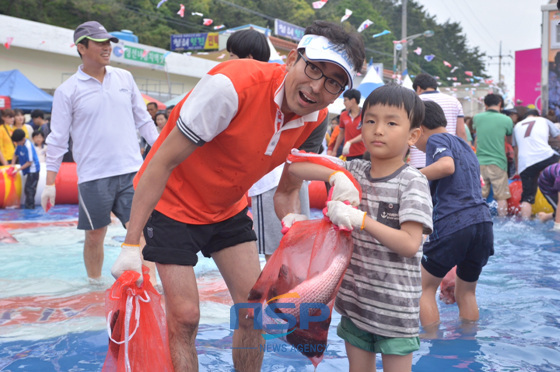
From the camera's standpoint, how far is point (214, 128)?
2.49 meters

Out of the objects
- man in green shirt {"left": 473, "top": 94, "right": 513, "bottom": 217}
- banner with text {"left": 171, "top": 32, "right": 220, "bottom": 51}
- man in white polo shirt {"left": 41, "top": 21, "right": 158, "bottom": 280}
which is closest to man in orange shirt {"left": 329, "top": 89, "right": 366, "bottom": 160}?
man in green shirt {"left": 473, "top": 94, "right": 513, "bottom": 217}

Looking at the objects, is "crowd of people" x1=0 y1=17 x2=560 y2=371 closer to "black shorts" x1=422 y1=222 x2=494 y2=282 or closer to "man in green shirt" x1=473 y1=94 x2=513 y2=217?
"black shorts" x1=422 y1=222 x2=494 y2=282

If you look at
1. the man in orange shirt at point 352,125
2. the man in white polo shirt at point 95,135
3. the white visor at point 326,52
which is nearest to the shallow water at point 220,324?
the man in white polo shirt at point 95,135

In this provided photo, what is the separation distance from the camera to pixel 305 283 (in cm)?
233

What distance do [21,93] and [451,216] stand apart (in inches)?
631

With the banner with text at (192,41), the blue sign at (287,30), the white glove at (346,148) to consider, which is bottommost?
the white glove at (346,148)

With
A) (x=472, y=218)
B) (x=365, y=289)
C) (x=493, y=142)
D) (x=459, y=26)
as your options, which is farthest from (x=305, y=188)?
(x=459, y=26)

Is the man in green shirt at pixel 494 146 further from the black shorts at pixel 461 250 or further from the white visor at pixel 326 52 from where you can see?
the white visor at pixel 326 52

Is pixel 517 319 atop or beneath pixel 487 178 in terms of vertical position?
beneath

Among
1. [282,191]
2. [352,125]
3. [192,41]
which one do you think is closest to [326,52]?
[282,191]

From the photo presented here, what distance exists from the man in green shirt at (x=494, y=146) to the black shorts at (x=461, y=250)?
254 inches

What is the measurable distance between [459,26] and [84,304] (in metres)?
91.4

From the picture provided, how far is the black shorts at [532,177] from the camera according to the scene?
969 cm

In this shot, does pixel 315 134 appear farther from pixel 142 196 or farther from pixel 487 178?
pixel 487 178
